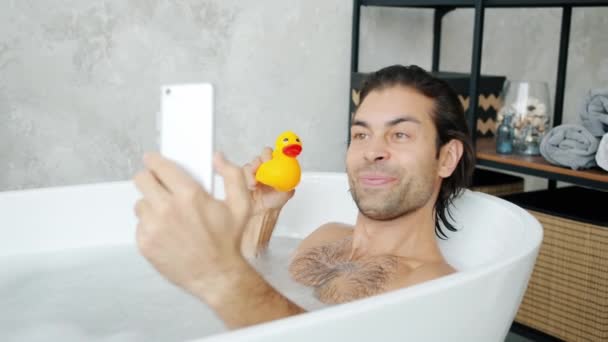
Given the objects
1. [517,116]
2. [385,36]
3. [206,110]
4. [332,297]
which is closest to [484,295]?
[332,297]

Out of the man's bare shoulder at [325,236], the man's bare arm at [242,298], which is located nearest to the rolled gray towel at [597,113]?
the man's bare shoulder at [325,236]

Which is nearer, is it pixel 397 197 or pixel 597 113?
pixel 397 197

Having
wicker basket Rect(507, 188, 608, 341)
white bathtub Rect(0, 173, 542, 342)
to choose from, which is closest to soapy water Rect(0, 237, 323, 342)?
white bathtub Rect(0, 173, 542, 342)

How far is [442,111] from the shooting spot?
1.50 metres

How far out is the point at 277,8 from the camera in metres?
2.64

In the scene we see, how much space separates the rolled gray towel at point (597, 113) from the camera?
1958 millimetres

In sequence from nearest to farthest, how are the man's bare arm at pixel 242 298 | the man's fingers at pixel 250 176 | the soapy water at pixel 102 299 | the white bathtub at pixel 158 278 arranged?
the man's bare arm at pixel 242 298
the white bathtub at pixel 158 278
the soapy water at pixel 102 299
the man's fingers at pixel 250 176

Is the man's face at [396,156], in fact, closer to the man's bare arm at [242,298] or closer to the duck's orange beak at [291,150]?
the duck's orange beak at [291,150]

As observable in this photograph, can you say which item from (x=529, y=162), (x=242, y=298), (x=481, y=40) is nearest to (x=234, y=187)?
(x=242, y=298)

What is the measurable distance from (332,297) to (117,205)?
0.66 metres

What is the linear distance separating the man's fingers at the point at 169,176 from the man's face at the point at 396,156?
0.72m

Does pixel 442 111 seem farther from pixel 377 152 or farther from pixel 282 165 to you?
pixel 282 165

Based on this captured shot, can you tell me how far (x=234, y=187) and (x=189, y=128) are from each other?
0.32 feet

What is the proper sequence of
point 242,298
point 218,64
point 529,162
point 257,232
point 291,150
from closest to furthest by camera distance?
point 242,298 < point 291,150 < point 257,232 < point 529,162 < point 218,64
